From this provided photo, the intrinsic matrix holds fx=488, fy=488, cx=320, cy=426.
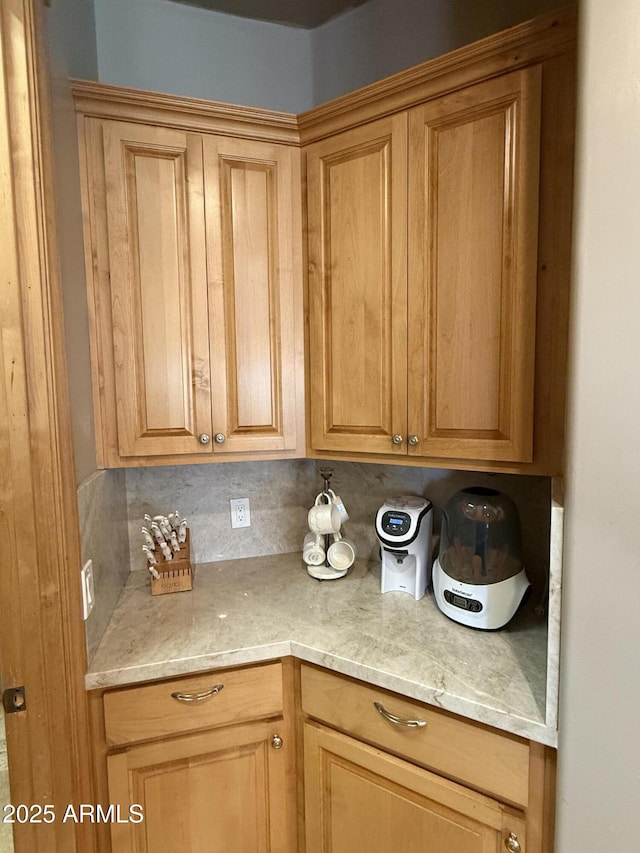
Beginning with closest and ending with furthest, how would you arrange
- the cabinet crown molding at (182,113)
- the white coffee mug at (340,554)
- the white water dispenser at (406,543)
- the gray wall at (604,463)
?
the gray wall at (604,463) < the cabinet crown molding at (182,113) < the white water dispenser at (406,543) < the white coffee mug at (340,554)

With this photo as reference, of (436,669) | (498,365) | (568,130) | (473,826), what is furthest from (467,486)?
(568,130)

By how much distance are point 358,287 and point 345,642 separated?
967 mm

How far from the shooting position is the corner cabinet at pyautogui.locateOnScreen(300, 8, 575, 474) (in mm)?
1118

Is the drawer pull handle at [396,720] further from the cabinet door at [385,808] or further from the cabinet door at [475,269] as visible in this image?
the cabinet door at [475,269]

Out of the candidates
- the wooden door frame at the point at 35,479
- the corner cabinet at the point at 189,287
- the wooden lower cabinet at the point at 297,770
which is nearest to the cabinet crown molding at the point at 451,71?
the corner cabinet at the point at 189,287

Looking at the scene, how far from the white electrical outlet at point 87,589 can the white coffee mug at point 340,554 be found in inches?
29.9

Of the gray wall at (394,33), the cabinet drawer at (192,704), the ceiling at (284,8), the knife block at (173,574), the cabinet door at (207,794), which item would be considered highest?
the ceiling at (284,8)

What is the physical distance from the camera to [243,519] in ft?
6.13

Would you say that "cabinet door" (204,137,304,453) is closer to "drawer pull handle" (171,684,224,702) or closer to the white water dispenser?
the white water dispenser

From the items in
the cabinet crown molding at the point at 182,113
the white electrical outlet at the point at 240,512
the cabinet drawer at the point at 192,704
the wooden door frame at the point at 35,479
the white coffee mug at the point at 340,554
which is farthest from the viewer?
the white electrical outlet at the point at 240,512

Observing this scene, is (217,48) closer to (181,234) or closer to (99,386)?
(181,234)

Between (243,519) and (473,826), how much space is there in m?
1.14

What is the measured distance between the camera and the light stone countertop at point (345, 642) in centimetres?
105

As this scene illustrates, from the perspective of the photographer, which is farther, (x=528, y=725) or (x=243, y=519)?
(x=243, y=519)
